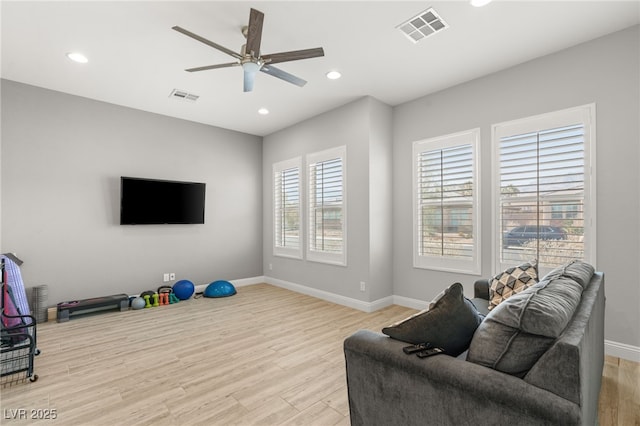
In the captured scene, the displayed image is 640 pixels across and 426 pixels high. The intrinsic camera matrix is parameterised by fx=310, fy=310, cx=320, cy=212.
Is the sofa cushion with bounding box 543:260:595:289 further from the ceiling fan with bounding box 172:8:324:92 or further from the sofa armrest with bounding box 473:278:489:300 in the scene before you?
the ceiling fan with bounding box 172:8:324:92

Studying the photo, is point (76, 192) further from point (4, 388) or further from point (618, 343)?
point (618, 343)

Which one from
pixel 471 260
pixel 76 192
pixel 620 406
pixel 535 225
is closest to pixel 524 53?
pixel 535 225

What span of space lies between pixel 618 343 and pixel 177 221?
570cm

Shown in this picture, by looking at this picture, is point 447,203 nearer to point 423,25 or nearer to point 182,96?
point 423,25

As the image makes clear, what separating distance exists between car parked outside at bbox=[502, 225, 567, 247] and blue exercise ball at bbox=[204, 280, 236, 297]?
411cm

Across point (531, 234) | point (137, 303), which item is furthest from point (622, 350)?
point (137, 303)

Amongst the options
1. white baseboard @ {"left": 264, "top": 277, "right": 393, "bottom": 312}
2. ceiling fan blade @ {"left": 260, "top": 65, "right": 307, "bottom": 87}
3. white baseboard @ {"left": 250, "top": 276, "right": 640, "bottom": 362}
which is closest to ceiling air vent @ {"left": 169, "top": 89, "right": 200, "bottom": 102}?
ceiling fan blade @ {"left": 260, "top": 65, "right": 307, "bottom": 87}

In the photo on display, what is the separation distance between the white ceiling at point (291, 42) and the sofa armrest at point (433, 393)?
102 inches

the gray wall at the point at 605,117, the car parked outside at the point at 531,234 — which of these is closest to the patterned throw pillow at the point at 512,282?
the car parked outside at the point at 531,234

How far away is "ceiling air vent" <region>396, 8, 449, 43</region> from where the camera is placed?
2.64 metres

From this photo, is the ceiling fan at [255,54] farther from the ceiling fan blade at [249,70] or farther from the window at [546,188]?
the window at [546,188]

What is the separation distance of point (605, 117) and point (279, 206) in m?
4.71

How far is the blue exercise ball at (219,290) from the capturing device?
513 cm

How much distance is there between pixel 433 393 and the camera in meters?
1.24
